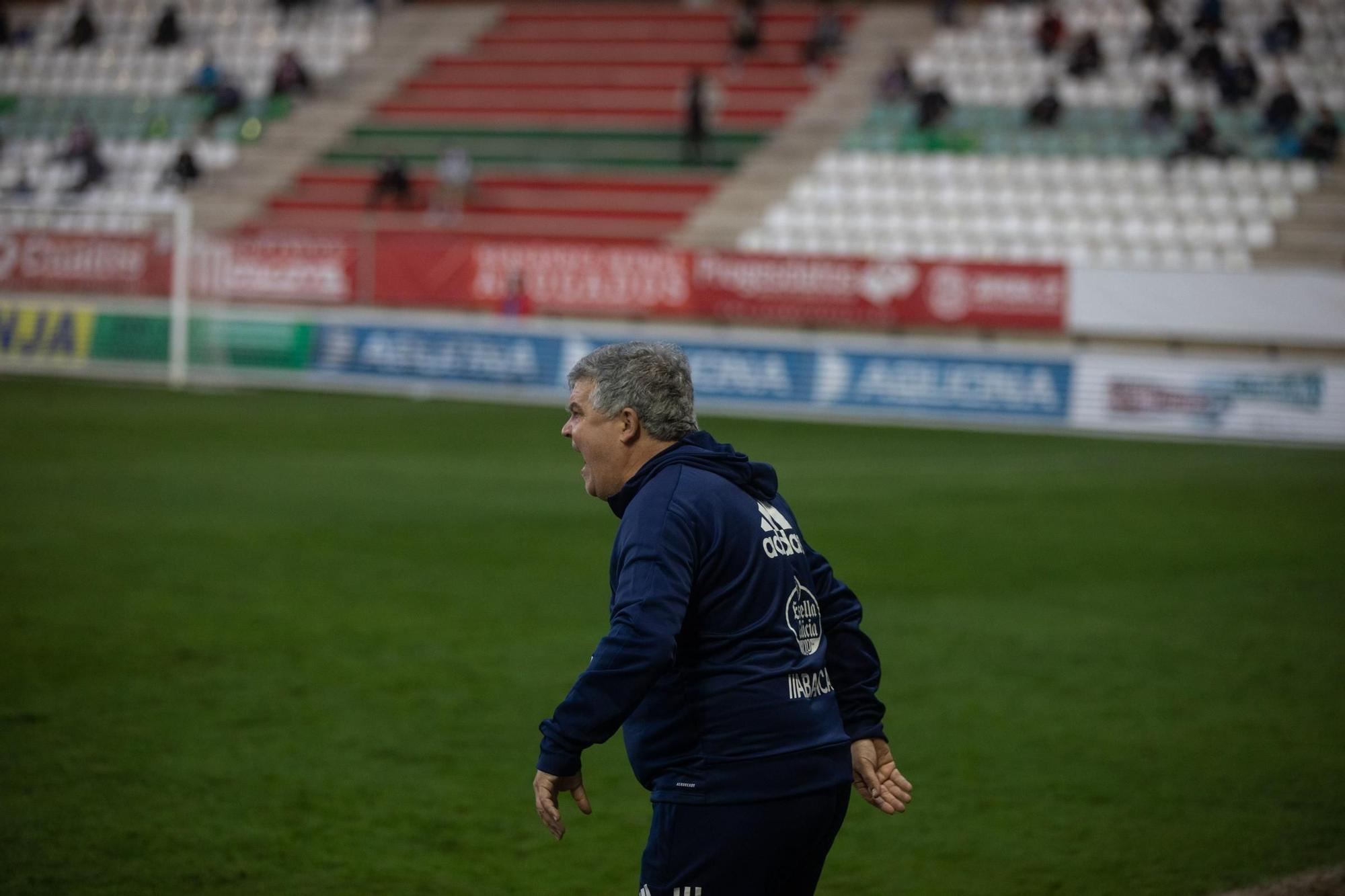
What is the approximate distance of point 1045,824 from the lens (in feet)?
20.9

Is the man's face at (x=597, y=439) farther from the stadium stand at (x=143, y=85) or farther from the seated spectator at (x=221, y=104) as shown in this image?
the seated spectator at (x=221, y=104)

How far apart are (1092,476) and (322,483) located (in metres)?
8.20

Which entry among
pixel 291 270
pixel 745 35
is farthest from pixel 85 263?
pixel 745 35

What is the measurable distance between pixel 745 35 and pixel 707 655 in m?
33.4

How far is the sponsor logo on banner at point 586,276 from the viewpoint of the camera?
2855cm

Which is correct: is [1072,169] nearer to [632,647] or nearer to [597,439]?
[597,439]

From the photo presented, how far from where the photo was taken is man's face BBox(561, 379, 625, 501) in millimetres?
3568

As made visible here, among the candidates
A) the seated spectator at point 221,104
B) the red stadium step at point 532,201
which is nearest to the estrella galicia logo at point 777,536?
the red stadium step at point 532,201

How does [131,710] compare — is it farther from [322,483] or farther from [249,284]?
[249,284]

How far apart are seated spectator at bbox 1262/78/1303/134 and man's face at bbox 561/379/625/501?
93.2 feet

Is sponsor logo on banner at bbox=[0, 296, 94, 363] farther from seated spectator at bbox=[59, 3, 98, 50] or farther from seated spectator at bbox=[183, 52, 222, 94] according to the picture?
seated spectator at bbox=[59, 3, 98, 50]

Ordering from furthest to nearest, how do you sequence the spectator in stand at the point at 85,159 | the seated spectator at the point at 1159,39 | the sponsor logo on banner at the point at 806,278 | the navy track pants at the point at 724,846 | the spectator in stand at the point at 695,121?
1. the spectator in stand at the point at 85,159
2. the spectator in stand at the point at 695,121
3. the seated spectator at the point at 1159,39
4. the sponsor logo on banner at the point at 806,278
5. the navy track pants at the point at 724,846

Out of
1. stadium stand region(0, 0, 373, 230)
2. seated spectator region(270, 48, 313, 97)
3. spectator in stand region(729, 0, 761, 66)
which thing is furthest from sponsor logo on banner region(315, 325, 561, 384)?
seated spectator region(270, 48, 313, 97)

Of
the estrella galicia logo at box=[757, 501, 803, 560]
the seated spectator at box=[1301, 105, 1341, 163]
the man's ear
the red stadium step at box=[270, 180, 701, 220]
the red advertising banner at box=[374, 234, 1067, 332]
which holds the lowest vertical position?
the red advertising banner at box=[374, 234, 1067, 332]
